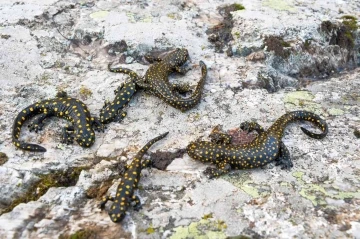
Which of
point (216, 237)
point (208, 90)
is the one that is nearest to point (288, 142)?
point (208, 90)

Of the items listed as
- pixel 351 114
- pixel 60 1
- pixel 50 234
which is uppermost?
pixel 60 1

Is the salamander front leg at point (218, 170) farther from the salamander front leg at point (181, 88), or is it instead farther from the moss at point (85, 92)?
the moss at point (85, 92)

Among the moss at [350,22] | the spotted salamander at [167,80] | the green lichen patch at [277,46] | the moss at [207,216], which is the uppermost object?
the moss at [350,22]

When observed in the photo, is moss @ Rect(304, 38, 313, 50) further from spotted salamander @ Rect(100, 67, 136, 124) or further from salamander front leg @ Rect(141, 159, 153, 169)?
salamander front leg @ Rect(141, 159, 153, 169)

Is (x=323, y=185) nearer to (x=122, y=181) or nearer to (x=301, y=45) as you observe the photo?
(x=122, y=181)

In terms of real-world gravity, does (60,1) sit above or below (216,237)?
above

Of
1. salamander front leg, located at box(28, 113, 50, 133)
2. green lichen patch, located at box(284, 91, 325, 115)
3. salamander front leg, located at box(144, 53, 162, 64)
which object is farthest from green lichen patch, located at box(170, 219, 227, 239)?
salamander front leg, located at box(144, 53, 162, 64)

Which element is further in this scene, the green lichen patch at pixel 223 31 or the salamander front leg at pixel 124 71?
the green lichen patch at pixel 223 31

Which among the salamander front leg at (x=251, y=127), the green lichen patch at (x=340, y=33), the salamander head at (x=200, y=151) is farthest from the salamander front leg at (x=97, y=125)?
the green lichen patch at (x=340, y=33)
